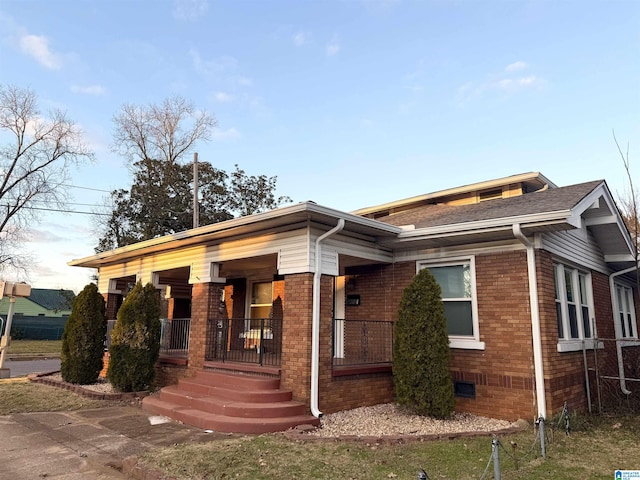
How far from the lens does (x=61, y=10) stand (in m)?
9.93

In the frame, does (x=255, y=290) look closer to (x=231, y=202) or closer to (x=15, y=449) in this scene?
(x=15, y=449)

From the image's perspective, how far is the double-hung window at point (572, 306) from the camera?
802 centimetres

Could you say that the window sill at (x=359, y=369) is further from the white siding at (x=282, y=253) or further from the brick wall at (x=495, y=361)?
the white siding at (x=282, y=253)

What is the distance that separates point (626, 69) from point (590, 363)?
6689 millimetres

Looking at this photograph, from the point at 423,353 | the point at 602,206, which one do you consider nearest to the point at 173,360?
the point at 423,353

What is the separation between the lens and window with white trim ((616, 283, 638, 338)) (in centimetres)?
1201

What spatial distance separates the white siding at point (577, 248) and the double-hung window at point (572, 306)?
252mm

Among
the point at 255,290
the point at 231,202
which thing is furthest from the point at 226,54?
the point at 231,202

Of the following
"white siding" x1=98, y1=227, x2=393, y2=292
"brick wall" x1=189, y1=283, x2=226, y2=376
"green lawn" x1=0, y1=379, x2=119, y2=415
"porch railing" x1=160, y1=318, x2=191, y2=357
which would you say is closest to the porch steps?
"brick wall" x1=189, y1=283, x2=226, y2=376

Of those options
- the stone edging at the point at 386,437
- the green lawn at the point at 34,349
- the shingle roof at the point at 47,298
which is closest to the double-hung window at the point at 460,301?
the stone edging at the point at 386,437

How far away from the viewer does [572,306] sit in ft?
28.6

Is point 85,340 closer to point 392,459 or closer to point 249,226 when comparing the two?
point 249,226

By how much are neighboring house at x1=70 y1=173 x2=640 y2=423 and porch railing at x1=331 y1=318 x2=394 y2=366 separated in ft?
0.10

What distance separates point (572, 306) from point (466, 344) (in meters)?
2.78
